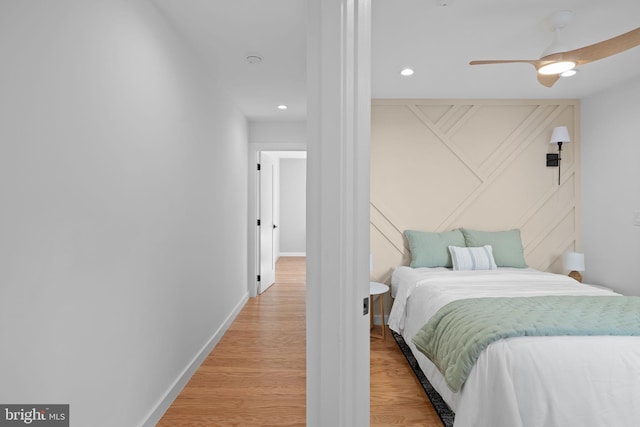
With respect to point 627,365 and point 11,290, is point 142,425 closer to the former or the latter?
point 11,290

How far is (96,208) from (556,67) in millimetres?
2757

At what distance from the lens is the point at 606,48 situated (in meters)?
1.98

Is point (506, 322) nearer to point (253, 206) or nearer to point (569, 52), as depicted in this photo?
point (569, 52)

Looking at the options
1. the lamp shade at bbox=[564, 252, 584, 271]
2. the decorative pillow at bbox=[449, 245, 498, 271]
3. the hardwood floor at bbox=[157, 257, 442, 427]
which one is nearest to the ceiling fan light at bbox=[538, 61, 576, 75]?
the decorative pillow at bbox=[449, 245, 498, 271]

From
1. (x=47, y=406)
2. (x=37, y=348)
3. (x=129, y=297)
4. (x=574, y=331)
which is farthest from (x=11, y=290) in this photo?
(x=574, y=331)

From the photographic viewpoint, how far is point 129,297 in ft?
5.74

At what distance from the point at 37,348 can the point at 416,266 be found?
121 inches

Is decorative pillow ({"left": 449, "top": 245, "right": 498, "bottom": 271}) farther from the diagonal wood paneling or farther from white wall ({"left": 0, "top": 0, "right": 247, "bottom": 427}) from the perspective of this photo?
white wall ({"left": 0, "top": 0, "right": 247, "bottom": 427})

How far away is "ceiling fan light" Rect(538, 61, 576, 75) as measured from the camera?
214cm

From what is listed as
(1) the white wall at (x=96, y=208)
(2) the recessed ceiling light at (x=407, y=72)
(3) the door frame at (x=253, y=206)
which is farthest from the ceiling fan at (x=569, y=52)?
(3) the door frame at (x=253, y=206)

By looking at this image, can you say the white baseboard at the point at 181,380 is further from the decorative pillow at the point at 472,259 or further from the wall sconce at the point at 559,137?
the wall sconce at the point at 559,137

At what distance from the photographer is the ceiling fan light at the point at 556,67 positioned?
2.14 m

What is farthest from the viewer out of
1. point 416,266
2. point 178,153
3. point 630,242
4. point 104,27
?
point 416,266

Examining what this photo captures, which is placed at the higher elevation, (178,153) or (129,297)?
(178,153)
